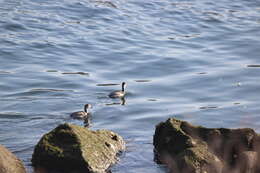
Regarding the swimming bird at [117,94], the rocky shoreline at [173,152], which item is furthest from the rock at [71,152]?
the swimming bird at [117,94]

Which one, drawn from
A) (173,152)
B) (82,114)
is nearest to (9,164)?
(173,152)

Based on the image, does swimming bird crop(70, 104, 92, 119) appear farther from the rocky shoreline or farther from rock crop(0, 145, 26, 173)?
rock crop(0, 145, 26, 173)

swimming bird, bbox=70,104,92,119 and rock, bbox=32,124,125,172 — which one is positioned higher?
rock, bbox=32,124,125,172

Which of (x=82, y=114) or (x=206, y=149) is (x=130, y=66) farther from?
(x=206, y=149)

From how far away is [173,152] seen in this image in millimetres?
12734

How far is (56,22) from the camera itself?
95.0 feet

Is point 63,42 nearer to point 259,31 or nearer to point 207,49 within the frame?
point 207,49

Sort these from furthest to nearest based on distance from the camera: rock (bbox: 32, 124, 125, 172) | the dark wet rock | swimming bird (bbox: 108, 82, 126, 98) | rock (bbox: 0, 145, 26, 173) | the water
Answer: swimming bird (bbox: 108, 82, 126, 98), the water, rock (bbox: 32, 124, 125, 172), the dark wet rock, rock (bbox: 0, 145, 26, 173)

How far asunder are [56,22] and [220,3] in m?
10.0

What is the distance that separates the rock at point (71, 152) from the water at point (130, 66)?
443 mm

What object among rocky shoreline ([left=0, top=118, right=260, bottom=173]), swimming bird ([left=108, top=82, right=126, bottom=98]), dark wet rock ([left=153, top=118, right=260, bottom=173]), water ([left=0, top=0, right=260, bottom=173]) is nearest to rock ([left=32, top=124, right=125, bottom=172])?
rocky shoreline ([left=0, top=118, right=260, bottom=173])

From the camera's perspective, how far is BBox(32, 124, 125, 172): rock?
1194 centimetres

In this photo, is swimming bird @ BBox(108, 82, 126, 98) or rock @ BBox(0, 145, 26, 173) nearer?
rock @ BBox(0, 145, 26, 173)

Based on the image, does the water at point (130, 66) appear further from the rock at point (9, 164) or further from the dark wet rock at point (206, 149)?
the rock at point (9, 164)
